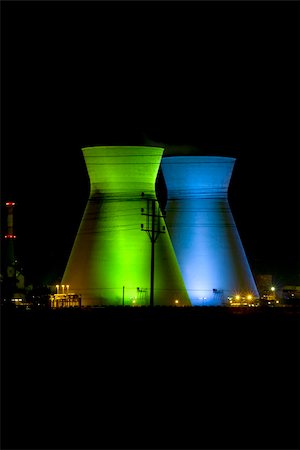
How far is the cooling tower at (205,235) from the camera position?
38031mm

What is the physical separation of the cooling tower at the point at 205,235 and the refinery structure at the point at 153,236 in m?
0.03

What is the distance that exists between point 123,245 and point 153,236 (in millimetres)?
3299

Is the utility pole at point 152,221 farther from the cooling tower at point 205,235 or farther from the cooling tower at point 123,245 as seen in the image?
the cooling tower at point 205,235

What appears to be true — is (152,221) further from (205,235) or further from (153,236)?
(205,235)

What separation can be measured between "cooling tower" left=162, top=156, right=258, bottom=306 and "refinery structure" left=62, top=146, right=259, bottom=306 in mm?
29

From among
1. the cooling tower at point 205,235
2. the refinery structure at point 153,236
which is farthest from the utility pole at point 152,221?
the cooling tower at point 205,235

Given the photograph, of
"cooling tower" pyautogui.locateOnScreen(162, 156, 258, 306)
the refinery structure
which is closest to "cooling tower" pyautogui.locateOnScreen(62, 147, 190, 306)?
the refinery structure

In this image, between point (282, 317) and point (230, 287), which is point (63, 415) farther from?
point (230, 287)

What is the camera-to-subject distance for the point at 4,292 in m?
36.2

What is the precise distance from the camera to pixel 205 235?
3869 centimetres

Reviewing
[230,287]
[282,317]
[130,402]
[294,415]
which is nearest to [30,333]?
[282,317]

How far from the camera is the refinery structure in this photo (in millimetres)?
35062

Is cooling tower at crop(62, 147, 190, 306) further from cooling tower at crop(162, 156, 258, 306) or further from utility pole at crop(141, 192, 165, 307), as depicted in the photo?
cooling tower at crop(162, 156, 258, 306)

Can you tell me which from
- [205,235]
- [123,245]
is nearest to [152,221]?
[123,245]
